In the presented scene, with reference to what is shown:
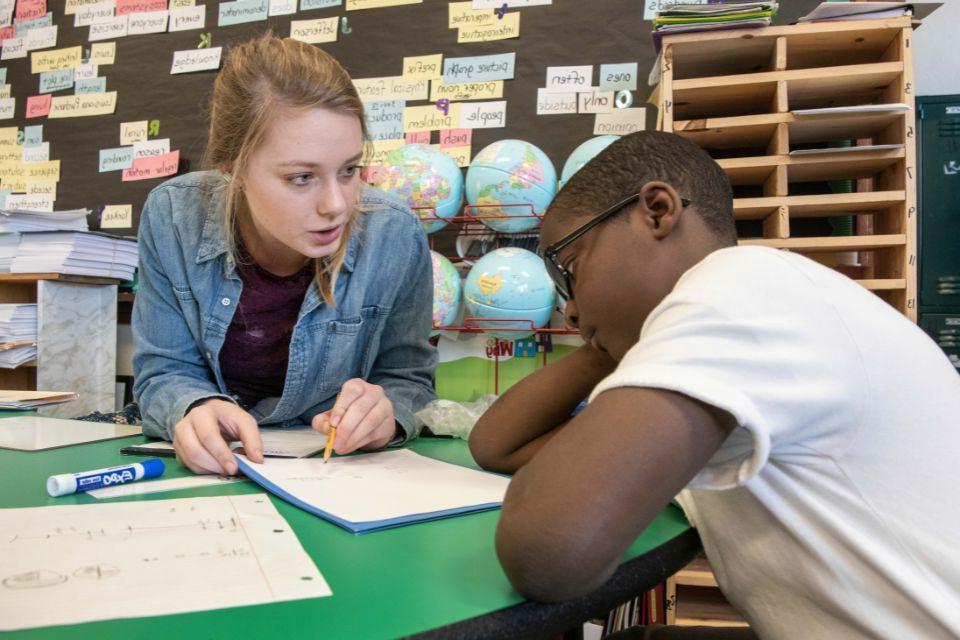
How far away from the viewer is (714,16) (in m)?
1.59

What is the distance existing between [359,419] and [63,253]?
6.24ft

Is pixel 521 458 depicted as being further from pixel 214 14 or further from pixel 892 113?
pixel 214 14

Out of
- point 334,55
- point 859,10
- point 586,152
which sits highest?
point 334,55

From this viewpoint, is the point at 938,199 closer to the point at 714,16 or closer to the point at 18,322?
the point at 714,16

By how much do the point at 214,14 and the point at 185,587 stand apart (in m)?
2.66

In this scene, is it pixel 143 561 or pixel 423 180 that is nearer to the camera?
pixel 143 561

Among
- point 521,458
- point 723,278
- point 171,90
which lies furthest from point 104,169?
point 723,278

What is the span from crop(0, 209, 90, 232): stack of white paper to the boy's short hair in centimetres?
214

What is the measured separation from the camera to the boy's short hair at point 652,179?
72 centimetres

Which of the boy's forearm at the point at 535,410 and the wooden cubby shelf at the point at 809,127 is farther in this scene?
the wooden cubby shelf at the point at 809,127

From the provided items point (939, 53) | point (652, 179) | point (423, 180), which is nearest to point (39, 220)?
point (423, 180)

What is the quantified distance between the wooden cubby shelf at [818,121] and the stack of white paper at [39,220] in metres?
1.97

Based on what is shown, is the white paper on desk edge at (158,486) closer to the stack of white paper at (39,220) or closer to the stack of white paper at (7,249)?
the stack of white paper at (39,220)

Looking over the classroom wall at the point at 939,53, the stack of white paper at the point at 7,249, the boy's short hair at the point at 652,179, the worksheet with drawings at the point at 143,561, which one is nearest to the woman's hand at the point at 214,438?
the worksheet with drawings at the point at 143,561
